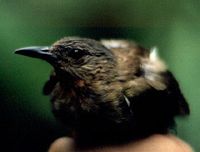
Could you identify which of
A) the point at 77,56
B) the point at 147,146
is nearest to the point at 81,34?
the point at 77,56

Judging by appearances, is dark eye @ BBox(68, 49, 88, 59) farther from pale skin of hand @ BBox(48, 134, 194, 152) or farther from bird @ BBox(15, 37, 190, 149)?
pale skin of hand @ BBox(48, 134, 194, 152)

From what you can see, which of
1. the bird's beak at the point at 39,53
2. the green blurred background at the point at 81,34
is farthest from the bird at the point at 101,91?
the green blurred background at the point at 81,34

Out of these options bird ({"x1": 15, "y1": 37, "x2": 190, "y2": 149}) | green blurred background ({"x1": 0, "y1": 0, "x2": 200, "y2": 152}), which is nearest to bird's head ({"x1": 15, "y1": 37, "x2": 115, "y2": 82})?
bird ({"x1": 15, "y1": 37, "x2": 190, "y2": 149})

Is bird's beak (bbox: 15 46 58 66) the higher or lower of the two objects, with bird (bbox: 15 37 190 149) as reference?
higher

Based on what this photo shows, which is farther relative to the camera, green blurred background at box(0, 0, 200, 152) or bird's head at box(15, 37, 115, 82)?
green blurred background at box(0, 0, 200, 152)

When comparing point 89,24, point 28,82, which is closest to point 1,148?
point 28,82

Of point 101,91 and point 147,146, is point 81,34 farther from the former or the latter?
point 147,146

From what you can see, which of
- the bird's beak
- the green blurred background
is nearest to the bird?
the bird's beak

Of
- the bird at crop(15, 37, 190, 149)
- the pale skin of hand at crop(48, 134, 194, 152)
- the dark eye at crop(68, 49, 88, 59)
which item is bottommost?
the pale skin of hand at crop(48, 134, 194, 152)
